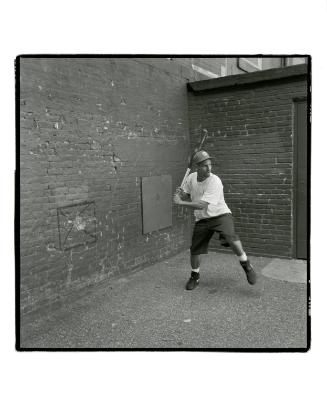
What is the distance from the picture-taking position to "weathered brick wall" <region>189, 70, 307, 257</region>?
630 cm

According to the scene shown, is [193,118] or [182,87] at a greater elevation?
[182,87]

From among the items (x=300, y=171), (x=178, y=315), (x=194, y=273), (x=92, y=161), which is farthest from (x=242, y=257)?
(x=92, y=161)

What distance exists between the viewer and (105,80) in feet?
16.3

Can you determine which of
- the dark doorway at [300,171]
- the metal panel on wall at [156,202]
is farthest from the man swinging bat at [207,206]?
the dark doorway at [300,171]

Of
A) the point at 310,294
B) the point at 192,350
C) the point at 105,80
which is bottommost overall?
the point at 192,350

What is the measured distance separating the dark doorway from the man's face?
78.7 inches

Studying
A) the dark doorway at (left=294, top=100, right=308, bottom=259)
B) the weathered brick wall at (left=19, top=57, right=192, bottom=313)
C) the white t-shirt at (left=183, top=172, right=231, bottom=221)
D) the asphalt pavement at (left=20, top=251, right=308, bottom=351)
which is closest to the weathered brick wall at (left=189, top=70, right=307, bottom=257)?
the dark doorway at (left=294, top=100, right=308, bottom=259)

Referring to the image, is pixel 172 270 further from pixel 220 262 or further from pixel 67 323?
pixel 67 323

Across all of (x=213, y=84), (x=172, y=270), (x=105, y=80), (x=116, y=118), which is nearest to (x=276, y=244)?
(x=172, y=270)

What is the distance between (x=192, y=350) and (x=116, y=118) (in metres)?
2.98

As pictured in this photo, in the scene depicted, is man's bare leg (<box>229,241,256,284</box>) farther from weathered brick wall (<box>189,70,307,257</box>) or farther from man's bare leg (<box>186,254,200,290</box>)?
weathered brick wall (<box>189,70,307,257</box>)

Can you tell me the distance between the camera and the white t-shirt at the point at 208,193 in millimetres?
4871

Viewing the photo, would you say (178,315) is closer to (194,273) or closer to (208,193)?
(194,273)

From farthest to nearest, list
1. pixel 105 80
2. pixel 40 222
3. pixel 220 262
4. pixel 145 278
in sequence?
pixel 220 262, pixel 145 278, pixel 105 80, pixel 40 222
